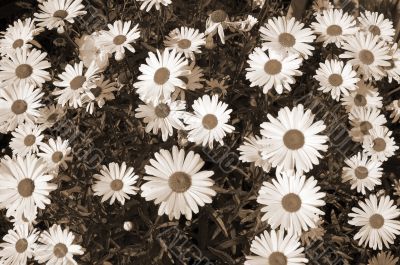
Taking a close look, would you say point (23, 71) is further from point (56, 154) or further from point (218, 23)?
point (218, 23)

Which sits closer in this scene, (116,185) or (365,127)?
(116,185)

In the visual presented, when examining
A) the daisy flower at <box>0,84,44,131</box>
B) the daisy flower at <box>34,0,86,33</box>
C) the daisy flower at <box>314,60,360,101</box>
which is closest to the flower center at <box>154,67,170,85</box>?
the daisy flower at <box>0,84,44,131</box>

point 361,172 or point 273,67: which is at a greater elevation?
point 273,67

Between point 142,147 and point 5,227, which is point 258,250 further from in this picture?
point 5,227

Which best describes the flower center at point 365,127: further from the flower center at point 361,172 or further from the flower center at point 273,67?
the flower center at point 273,67

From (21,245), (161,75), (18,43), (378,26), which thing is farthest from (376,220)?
(18,43)

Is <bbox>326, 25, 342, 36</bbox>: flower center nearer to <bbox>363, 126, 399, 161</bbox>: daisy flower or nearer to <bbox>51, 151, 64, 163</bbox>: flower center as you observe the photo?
<bbox>363, 126, 399, 161</bbox>: daisy flower
